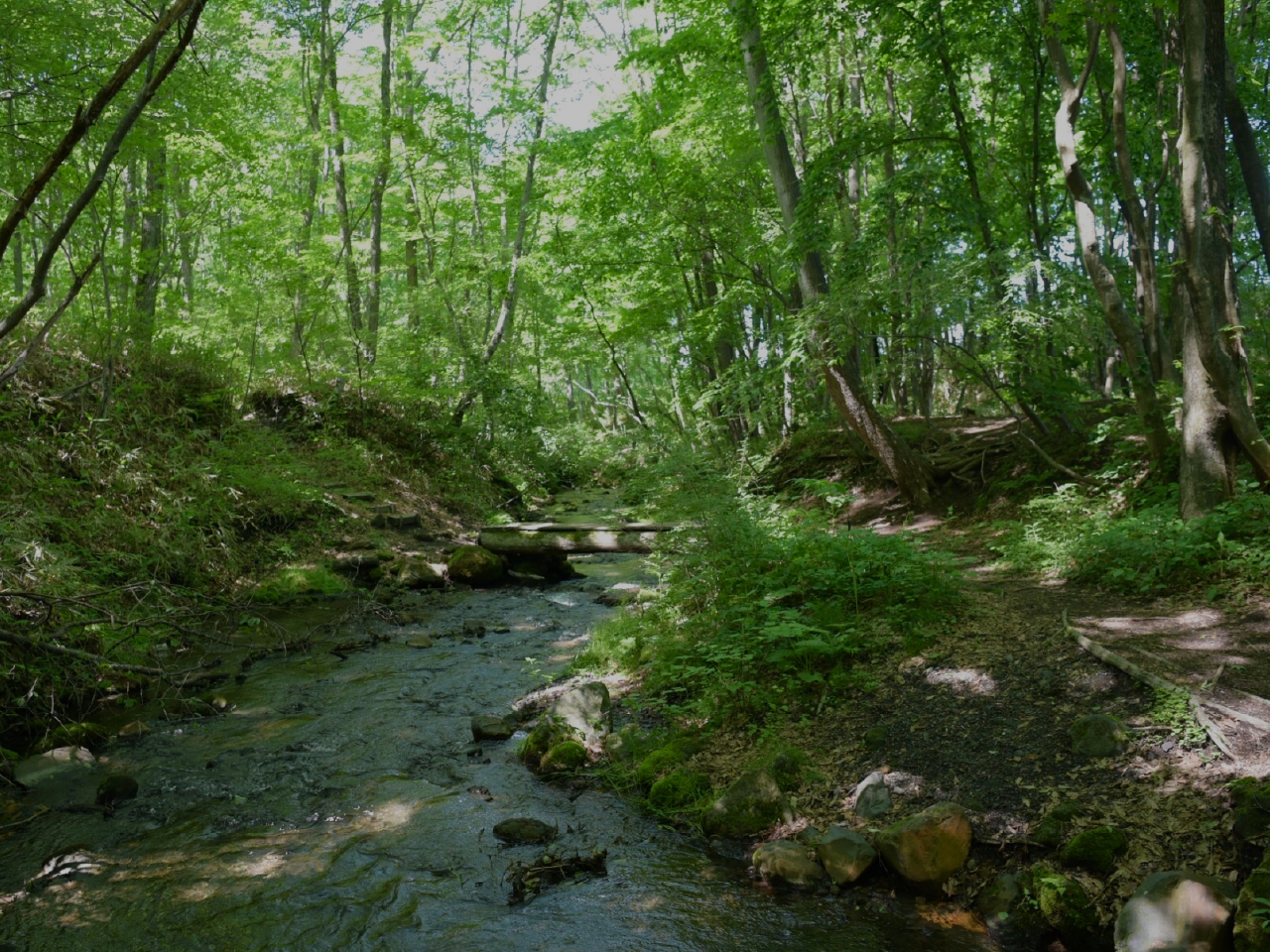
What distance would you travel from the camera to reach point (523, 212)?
64.0 feet

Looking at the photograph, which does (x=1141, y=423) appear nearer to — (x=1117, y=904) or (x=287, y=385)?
(x=1117, y=904)

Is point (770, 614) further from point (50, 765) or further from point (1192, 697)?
point (50, 765)

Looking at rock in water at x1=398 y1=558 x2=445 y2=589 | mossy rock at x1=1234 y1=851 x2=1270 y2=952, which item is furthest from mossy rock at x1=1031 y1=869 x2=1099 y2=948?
rock in water at x1=398 y1=558 x2=445 y2=589

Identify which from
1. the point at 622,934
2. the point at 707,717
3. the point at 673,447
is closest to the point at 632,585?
the point at 673,447

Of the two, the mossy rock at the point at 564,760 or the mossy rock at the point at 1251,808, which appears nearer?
the mossy rock at the point at 1251,808

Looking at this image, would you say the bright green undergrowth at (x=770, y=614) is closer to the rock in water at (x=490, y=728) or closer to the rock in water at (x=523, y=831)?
the rock in water at (x=490, y=728)

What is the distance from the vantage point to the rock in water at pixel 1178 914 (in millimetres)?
2863

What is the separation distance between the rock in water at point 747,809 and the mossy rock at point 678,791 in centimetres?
25

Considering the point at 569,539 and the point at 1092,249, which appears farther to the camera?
the point at 569,539

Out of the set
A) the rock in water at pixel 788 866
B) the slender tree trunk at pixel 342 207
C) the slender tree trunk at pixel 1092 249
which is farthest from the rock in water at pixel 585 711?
the slender tree trunk at pixel 342 207

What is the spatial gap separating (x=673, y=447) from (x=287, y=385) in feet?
37.0

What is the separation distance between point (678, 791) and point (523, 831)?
1006mm

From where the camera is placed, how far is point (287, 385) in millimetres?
16125

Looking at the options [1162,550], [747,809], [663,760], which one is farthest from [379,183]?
[747,809]
